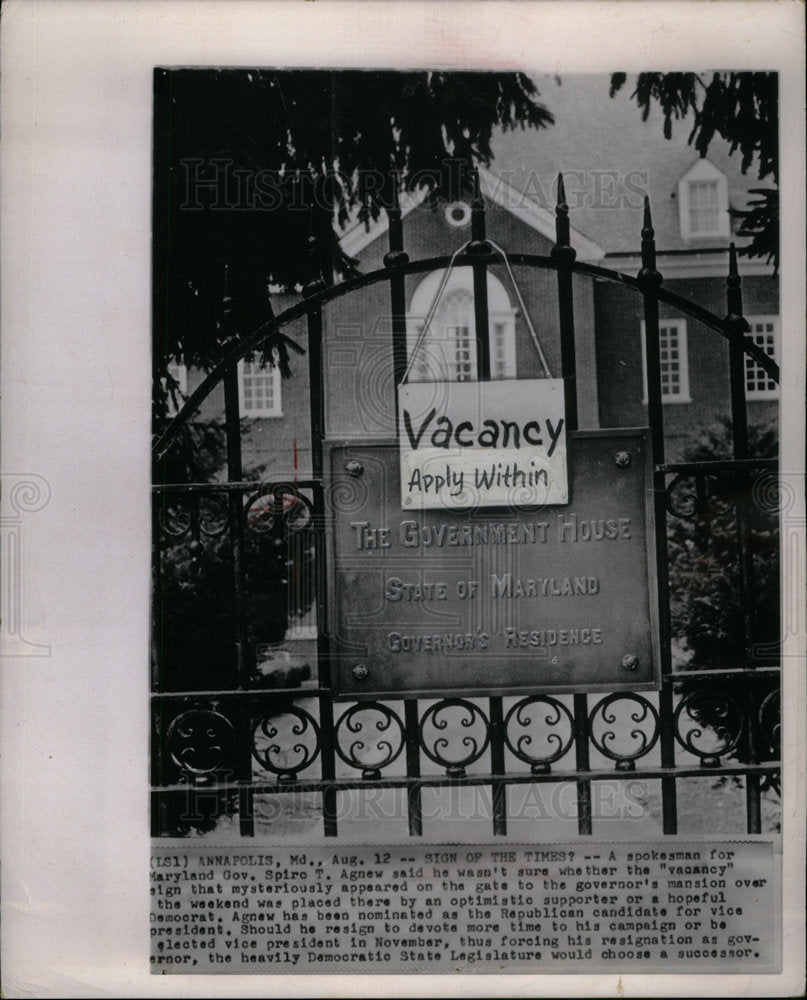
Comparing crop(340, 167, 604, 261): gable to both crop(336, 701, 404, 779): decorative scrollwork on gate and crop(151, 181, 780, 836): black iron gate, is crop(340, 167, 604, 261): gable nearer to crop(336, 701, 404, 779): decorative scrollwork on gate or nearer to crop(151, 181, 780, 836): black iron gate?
crop(151, 181, 780, 836): black iron gate

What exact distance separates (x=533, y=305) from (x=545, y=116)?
18.0 inches

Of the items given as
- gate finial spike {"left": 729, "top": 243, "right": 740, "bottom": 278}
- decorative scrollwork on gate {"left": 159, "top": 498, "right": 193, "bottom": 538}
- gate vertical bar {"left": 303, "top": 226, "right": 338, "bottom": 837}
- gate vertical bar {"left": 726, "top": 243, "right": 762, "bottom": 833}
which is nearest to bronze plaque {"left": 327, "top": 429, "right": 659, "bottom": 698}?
gate vertical bar {"left": 303, "top": 226, "right": 338, "bottom": 837}

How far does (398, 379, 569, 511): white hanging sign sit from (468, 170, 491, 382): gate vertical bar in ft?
0.19

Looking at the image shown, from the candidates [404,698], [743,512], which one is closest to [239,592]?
[404,698]

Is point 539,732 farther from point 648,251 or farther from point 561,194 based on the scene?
point 561,194

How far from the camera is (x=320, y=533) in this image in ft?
6.88

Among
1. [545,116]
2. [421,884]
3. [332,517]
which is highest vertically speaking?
[545,116]

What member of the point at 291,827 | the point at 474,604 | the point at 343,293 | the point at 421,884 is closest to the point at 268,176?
the point at 343,293

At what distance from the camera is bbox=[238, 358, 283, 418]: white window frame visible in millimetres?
2102

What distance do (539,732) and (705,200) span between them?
4.63ft

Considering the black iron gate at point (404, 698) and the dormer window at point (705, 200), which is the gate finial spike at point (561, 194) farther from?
the dormer window at point (705, 200)

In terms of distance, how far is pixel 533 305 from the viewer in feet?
7.15

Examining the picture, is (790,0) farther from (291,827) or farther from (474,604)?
(291,827)

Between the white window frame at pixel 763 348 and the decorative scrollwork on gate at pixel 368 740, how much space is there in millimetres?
1242
